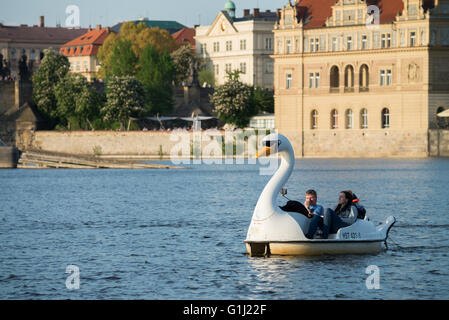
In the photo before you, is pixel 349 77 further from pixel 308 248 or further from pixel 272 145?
pixel 308 248

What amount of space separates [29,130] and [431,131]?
162 feet

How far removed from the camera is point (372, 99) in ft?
432

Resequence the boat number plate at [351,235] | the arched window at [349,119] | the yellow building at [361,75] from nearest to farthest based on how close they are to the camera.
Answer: the boat number plate at [351,235], the yellow building at [361,75], the arched window at [349,119]

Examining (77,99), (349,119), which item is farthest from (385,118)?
(77,99)

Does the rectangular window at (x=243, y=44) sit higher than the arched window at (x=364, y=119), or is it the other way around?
the rectangular window at (x=243, y=44)

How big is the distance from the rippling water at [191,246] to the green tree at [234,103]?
50334mm

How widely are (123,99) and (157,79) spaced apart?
12786 millimetres

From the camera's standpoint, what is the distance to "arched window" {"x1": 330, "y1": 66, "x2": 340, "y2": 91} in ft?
449

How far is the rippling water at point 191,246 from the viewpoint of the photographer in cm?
3262

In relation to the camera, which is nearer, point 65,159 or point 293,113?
point 65,159

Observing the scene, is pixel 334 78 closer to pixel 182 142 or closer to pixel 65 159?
pixel 182 142

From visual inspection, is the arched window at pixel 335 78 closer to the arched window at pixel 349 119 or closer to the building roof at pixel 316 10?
the arched window at pixel 349 119

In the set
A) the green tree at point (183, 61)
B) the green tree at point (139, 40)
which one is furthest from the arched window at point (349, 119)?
the green tree at point (139, 40)
